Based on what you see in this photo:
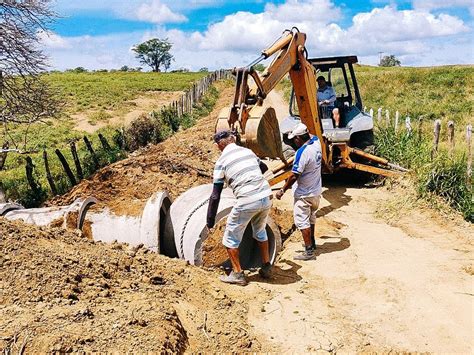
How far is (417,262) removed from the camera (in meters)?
7.42

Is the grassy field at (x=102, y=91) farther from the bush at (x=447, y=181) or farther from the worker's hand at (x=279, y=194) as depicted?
the worker's hand at (x=279, y=194)

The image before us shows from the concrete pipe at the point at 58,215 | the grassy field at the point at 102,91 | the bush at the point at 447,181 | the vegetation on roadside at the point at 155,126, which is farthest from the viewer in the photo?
the grassy field at the point at 102,91

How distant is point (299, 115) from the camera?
1041cm

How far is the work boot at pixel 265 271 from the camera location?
6699 millimetres

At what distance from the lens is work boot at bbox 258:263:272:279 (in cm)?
670

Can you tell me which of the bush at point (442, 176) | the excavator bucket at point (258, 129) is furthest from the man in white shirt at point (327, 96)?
the excavator bucket at point (258, 129)

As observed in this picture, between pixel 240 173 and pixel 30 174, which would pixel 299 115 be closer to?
pixel 240 173

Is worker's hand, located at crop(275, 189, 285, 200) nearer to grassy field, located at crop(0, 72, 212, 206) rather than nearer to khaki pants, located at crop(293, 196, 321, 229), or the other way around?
khaki pants, located at crop(293, 196, 321, 229)

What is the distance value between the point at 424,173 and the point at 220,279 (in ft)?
19.0

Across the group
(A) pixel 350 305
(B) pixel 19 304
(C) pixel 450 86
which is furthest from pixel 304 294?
(C) pixel 450 86

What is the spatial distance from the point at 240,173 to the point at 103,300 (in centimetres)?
211

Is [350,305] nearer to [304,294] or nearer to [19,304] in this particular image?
[304,294]

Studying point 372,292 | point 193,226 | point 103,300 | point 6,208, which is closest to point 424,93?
point 372,292

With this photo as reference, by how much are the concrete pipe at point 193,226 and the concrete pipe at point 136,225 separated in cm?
20
